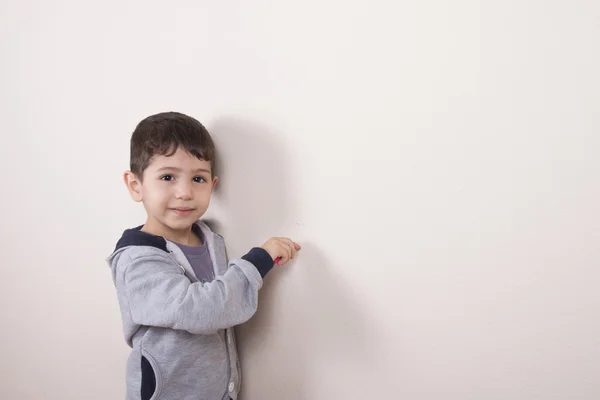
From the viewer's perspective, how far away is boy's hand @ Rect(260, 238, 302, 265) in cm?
89

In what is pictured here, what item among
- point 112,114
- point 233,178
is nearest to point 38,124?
point 112,114

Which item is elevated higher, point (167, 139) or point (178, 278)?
point (167, 139)

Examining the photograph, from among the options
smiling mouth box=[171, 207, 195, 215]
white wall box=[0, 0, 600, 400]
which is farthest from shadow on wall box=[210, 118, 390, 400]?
smiling mouth box=[171, 207, 195, 215]

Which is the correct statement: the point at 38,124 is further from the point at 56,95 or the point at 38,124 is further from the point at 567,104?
the point at 567,104

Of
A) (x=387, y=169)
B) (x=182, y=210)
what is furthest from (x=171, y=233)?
(x=387, y=169)

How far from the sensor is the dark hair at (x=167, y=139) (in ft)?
2.98

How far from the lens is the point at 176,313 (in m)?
0.80

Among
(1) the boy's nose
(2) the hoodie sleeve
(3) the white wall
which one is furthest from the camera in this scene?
(1) the boy's nose

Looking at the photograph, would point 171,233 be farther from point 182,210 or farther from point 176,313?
point 176,313

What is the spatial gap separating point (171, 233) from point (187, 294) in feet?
0.66

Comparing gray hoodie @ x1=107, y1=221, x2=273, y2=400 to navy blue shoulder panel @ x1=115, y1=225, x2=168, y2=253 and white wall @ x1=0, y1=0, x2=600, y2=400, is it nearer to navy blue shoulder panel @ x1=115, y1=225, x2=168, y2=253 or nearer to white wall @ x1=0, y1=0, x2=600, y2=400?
navy blue shoulder panel @ x1=115, y1=225, x2=168, y2=253

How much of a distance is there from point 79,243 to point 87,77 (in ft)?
1.47

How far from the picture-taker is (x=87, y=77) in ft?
4.17

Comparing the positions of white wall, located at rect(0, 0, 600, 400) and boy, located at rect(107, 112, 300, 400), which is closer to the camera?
white wall, located at rect(0, 0, 600, 400)
